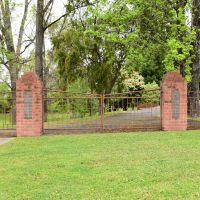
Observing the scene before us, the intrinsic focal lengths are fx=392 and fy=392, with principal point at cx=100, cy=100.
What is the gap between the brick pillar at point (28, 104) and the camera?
1338cm

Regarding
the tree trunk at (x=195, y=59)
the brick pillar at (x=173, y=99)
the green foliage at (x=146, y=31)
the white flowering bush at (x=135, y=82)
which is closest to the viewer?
the brick pillar at (x=173, y=99)

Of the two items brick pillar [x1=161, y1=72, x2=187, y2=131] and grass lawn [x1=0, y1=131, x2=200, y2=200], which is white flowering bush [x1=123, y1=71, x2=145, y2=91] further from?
grass lawn [x1=0, y1=131, x2=200, y2=200]

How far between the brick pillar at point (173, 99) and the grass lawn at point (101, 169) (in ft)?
6.79

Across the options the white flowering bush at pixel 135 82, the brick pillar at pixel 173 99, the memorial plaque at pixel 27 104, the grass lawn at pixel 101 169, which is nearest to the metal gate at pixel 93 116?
the brick pillar at pixel 173 99

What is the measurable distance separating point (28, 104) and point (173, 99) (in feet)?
16.7

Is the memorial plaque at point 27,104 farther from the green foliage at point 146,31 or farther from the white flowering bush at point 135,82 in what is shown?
the white flowering bush at point 135,82

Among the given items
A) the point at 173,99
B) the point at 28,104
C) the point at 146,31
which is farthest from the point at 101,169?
the point at 146,31

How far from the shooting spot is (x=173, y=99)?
45.9 ft

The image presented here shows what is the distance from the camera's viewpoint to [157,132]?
13.6m

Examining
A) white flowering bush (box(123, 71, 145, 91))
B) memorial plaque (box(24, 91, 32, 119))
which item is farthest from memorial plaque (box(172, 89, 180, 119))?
white flowering bush (box(123, 71, 145, 91))

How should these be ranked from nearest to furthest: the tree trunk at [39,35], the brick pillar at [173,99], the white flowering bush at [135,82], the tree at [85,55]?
1. the brick pillar at [173,99]
2. the tree trunk at [39,35]
3. the tree at [85,55]
4. the white flowering bush at [135,82]

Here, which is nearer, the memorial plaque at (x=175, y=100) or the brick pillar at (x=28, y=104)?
the brick pillar at (x=28, y=104)

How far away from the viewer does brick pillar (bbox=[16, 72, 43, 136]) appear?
1338 centimetres

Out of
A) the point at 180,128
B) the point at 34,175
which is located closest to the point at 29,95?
the point at 180,128
